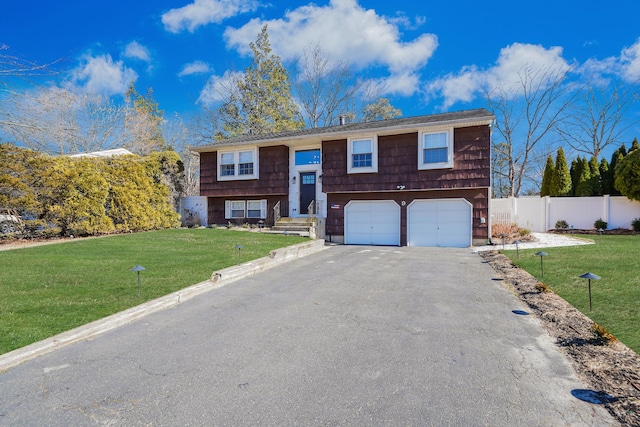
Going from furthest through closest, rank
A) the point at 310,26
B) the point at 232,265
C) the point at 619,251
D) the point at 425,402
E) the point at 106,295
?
the point at 310,26
the point at 619,251
the point at 232,265
the point at 106,295
the point at 425,402

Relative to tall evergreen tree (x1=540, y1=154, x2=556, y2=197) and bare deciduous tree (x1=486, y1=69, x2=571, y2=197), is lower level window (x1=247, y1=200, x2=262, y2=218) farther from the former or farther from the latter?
bare deciduous tree (x1=486, y1=69, x2=571, y2=197)

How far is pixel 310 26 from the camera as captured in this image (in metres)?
25.4

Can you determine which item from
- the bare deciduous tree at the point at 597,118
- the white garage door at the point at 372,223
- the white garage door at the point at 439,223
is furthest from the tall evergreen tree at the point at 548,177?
the white garage door at the point at 372,223

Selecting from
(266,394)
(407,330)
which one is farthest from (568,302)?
(266,394)

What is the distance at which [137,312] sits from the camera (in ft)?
15.8

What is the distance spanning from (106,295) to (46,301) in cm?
77

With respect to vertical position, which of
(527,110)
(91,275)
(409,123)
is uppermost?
(527,110)

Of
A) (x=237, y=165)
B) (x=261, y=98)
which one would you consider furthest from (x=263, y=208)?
(x=261, y=98)

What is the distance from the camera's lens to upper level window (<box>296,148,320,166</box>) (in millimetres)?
16828

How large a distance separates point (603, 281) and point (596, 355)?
3.74m

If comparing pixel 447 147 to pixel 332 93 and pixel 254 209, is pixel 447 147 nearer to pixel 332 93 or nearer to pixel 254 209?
pixel 254 209

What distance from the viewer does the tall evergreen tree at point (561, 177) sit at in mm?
19141

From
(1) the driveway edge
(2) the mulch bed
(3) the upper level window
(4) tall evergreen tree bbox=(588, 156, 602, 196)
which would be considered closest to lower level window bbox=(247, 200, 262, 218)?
(3) the upper level window

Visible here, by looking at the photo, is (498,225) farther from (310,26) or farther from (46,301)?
(310,26)
